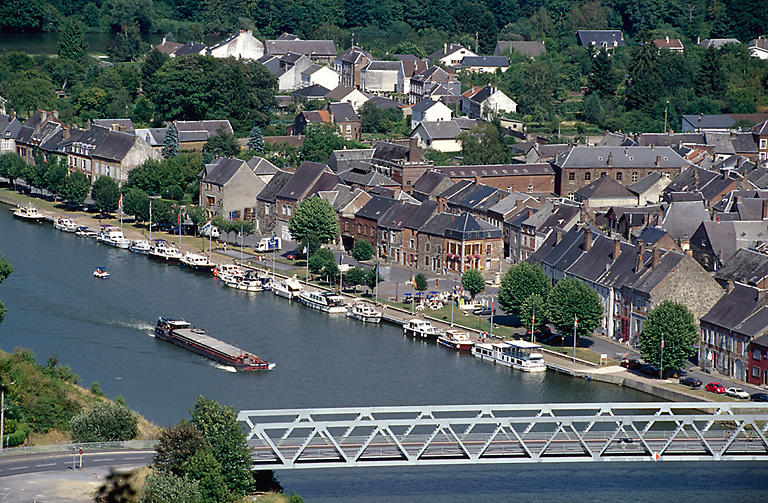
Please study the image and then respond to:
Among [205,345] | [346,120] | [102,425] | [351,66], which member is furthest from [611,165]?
[102,425]

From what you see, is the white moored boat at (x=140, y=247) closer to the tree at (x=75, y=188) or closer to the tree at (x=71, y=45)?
the tree at (x=75, y=188)

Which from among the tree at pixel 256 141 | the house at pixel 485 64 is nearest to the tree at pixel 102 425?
the tree at pixel 256 141

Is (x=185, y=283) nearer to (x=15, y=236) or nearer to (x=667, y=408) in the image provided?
(x=15, y=236)

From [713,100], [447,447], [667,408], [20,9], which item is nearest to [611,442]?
[667,408]

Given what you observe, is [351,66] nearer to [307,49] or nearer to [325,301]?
[307,49]

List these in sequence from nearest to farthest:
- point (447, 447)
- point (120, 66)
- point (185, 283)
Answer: point (447, 447) < point (185, 283) < point (120, 66)

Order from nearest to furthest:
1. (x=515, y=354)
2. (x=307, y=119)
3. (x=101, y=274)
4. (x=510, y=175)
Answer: (x=515, y=354) < (x=101, y=274) < (x=510, y=175) < (x=307, y=119)
